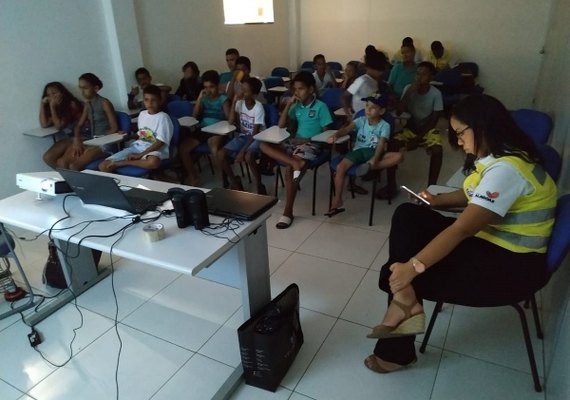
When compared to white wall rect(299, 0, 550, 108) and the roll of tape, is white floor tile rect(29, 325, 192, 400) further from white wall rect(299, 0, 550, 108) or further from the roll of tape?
white wall rect(299, 0, 550, 108)

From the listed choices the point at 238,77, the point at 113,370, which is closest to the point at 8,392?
the point at 113,370

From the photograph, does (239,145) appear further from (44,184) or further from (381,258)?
(44,184)

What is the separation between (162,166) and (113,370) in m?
1.88

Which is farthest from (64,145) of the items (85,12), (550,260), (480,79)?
(480,79)

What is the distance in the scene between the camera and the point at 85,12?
3.90 meters

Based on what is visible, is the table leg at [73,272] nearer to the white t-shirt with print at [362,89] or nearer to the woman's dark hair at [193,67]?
the white t-shirt with print at [362,89]

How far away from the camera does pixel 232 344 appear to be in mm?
1940

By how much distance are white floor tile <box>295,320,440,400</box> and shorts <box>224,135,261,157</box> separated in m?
1.98

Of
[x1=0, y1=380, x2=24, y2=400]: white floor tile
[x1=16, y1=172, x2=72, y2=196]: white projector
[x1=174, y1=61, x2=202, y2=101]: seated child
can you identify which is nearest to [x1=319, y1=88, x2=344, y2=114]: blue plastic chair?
[x1=174, y1=61, x2=202, y2=101]: seated child

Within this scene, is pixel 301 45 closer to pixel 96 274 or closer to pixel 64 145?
pixel 64 145

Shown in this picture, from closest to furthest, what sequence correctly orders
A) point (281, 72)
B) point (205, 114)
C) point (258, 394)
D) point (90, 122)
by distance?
point (258, 394) < point (90, 122) < point (205, 114) < point (281, 72)

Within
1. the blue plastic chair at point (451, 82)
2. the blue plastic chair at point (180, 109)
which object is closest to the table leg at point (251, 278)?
the blue plastic chair at point (180, 109)

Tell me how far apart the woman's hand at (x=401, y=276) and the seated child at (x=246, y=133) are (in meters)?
2.19

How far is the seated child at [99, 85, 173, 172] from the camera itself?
319 cm
